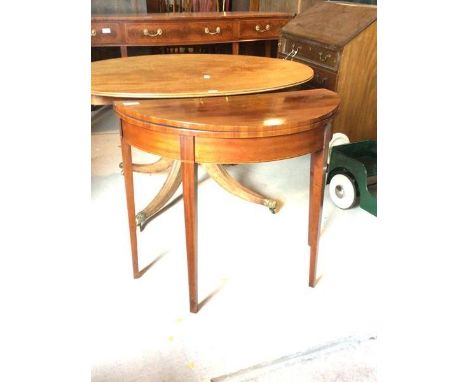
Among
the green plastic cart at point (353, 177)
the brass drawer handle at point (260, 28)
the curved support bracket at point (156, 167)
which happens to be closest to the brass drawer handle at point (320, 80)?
the green plastic cart at point (353, 177)

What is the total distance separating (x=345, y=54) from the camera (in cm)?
214

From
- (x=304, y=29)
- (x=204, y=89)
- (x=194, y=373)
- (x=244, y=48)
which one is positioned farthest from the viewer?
(x=244, y=48)

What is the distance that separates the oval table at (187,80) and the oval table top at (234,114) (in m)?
0.09

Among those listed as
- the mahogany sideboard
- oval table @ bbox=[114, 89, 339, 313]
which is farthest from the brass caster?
the mahogany sideboard

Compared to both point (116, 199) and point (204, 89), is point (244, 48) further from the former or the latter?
point (204, 89)

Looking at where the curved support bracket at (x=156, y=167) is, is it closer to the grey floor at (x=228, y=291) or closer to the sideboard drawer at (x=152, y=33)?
the grey floor at (x=228, y=291)

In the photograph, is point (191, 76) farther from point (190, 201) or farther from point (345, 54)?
point (345, 54)

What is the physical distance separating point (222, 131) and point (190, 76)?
62 cm

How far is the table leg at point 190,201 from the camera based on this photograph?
106cm

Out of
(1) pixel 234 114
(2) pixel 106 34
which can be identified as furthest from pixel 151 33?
(1) pixel 234 114

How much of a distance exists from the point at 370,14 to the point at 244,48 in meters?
1.71
